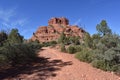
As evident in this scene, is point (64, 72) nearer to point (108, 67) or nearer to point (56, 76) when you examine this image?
point (56, 76)

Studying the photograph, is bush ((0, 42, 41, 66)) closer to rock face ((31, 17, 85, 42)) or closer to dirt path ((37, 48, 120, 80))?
dirt path ((37, 48, 120, 80))

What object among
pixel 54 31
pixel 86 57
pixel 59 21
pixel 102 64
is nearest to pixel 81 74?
pixel 102 64

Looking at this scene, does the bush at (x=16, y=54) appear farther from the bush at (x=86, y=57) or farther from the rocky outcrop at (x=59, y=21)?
the rocky outcrop at (x=59, y=21)

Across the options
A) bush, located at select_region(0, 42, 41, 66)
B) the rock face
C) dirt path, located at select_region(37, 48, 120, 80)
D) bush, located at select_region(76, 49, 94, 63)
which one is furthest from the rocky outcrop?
dirt path, located at select_region(37, 48, 120, 80)

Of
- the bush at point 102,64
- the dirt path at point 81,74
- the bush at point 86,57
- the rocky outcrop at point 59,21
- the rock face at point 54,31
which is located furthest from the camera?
the rocky outcrop at point 59,21

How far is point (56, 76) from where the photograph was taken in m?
11.5

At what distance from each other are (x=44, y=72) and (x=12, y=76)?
213cm

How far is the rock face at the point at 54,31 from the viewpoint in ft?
317

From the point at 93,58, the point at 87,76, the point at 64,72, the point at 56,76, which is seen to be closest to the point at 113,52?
the point at 93,58

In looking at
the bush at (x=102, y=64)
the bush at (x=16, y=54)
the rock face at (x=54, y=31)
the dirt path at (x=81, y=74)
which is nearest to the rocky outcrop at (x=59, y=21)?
the rock face at (x=54, y=31)

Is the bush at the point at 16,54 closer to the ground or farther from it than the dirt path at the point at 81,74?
farther from it

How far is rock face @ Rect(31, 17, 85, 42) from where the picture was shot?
9662 cm

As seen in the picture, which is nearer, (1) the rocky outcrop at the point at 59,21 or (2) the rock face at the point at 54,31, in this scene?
(2) the rock face at the point at 54,31

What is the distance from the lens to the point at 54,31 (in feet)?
346
